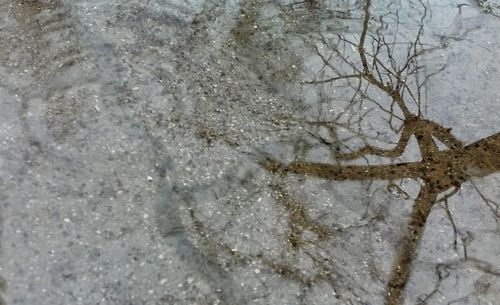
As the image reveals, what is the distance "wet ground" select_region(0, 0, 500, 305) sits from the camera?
1.72 meters

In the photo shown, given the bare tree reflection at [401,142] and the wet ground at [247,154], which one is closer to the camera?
the wet ground at [247,154]

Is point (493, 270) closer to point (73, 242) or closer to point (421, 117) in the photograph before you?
point (421, 117)

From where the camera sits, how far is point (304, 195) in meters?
1.92

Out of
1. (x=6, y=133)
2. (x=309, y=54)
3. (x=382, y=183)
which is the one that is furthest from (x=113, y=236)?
(x=309, y=54)

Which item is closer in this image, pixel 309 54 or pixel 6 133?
pixel 6 133

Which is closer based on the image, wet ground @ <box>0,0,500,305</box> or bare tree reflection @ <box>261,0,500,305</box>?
wet ground @ <box>0,0,500,305</box>

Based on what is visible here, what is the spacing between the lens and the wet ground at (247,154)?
1.72 m

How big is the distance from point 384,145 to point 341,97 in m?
0.25

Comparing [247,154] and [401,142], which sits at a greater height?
[401,142]

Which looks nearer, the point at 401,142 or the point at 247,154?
the point at 247,154

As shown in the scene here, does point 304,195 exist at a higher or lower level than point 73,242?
higher

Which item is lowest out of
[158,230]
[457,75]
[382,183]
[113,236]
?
[113,236]

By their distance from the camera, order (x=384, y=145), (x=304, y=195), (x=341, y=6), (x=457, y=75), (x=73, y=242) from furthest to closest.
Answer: (x=341, y=6) < (x=457, y=75) < (x=384, y=145) < (x=304, y=195) < (x=73, y=242)

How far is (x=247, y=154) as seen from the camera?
199cm
